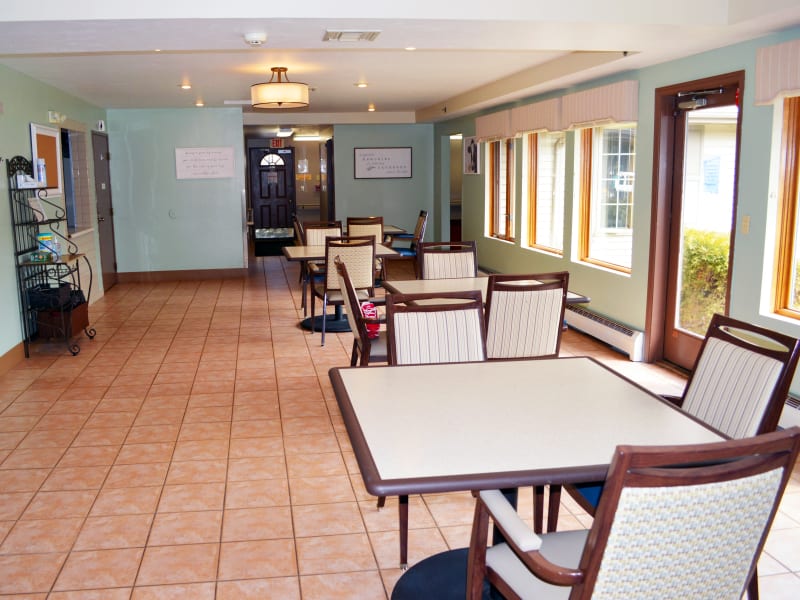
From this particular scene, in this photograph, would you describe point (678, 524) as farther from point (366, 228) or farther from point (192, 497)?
point (366, 228)

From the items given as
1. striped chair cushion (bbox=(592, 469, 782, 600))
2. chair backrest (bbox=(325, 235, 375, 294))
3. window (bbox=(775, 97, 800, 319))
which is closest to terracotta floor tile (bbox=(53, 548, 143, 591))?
striped chair cushion (bbox=(592, 469, 782, 600))

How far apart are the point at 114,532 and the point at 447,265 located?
2949 mm

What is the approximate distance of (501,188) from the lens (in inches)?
370

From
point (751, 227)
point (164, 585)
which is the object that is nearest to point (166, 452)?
point (164, 585)

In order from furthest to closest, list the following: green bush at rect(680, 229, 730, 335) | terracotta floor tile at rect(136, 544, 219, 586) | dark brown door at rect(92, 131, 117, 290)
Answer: dark brown door at rect(92, 131, 117, 290)
green bush at rect(680, 229, 730, 335)
terracotta floor tile at rect(136, 544, 219, 586)

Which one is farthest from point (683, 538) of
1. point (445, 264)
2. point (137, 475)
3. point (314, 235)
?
point (314, 235)

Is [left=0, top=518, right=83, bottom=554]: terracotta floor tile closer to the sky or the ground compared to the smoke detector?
closer to the ground

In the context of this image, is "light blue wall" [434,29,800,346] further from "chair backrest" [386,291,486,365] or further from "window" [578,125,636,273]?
"chair backrest" [386,291,486,365]

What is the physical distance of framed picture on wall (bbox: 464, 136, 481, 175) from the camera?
9976 mm

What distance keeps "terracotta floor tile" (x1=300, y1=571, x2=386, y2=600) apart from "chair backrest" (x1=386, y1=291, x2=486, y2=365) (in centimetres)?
84

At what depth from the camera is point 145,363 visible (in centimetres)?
581

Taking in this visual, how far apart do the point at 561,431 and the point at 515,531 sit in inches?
19.4

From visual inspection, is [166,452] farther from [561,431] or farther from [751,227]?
[751,227]

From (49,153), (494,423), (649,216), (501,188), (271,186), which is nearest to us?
(494,423)
